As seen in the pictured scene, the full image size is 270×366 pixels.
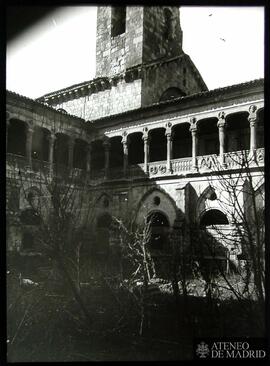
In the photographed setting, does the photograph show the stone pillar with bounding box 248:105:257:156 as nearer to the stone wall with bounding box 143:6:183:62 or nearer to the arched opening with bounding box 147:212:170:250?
the arched opening with bounding box 147:212:170:250

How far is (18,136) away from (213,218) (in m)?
10.8

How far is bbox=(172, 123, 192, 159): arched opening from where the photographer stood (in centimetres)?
1997

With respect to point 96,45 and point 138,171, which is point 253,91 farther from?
point 96,45

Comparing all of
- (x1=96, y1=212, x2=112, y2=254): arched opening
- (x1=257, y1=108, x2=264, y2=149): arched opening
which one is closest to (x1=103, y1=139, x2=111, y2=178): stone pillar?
(x1=96, y1=212, x2=112, y2=254): arched opening

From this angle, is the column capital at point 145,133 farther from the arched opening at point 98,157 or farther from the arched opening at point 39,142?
the arched opening at point 39,142

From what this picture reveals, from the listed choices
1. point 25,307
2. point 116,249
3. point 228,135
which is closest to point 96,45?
point 228,135

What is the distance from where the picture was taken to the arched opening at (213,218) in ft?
57.4

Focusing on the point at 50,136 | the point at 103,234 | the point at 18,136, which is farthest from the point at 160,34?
the point at 103,234

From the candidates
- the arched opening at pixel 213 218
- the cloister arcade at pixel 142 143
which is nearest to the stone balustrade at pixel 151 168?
the cloister arcade at pixel 142 143

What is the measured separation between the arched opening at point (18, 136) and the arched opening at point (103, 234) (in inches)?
218

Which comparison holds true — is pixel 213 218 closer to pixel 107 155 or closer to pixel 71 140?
pixel 107 155

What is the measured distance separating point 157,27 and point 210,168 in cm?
1122

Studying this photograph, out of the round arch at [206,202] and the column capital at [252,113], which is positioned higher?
the column capital at [252,113]

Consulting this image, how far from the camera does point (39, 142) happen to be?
1909cm
